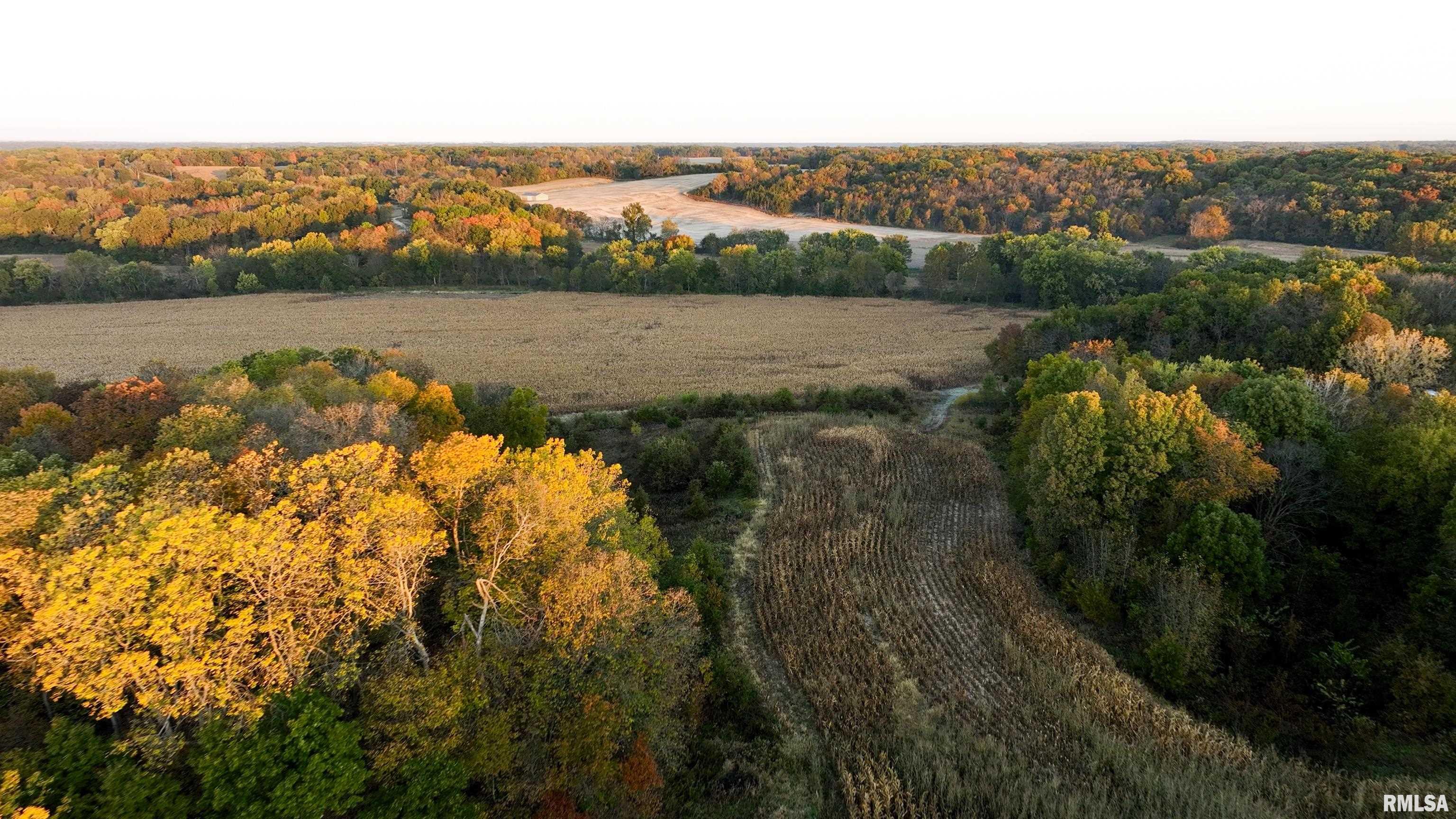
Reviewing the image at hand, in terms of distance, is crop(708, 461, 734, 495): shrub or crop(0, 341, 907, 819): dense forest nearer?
crop(0, 341, 907, 819): dense forest

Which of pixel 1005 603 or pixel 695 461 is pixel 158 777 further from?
pixel 695 461

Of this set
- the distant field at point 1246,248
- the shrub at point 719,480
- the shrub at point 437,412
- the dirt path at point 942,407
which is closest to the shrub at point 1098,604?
the shrub at point 719,480

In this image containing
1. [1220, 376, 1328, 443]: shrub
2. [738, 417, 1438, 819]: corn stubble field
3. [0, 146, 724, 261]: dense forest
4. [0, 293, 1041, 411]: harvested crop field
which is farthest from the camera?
[0, 146, 724, 261]: dense forest

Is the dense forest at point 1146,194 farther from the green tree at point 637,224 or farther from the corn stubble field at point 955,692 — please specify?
the corn stubble field at point 955,692

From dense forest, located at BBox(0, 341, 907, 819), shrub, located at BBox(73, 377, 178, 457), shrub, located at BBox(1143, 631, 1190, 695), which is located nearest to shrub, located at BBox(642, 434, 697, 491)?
dense forest, located at BBox(0, 341, 907, 819)

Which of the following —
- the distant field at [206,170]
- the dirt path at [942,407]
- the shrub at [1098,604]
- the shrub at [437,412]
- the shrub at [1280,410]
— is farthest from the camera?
the distant field at [206,170]

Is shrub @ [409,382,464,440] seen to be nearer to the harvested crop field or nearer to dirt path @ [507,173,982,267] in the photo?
the harvested crop field
